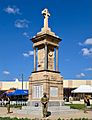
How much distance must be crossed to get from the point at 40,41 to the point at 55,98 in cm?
516

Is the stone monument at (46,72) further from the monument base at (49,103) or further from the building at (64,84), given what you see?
the building at (64,84)

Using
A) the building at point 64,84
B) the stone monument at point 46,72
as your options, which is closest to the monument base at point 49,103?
the stone monument at point 46,72

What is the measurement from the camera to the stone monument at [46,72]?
23.6 metres

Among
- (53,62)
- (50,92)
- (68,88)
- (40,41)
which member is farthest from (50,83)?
(68,88)

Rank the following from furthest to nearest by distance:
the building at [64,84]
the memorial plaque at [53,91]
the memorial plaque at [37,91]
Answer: the building at [64,84] < the memorial plaque at [53,91] < the memorial plaque at [37,91]

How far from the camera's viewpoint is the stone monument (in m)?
23.6

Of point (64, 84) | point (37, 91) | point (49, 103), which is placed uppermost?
point (64, 84)

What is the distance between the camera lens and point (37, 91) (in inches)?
939

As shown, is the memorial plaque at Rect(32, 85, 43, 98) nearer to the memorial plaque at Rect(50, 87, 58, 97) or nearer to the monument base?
the monument base

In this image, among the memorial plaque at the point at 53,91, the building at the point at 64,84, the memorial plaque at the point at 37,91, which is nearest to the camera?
the memorial plaque at the point at 37,91

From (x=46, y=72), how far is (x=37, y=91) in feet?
5.77

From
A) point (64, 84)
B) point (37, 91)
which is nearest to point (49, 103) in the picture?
point (37, 91)

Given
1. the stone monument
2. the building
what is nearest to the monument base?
the stone monument

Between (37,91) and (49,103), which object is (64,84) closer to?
(37,91)
